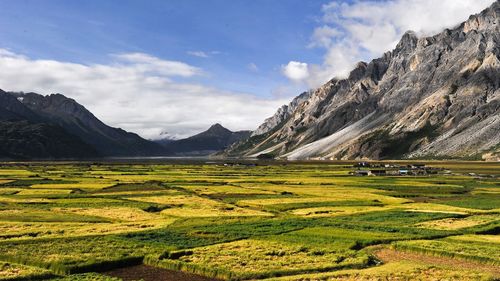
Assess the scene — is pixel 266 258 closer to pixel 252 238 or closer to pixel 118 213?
pixel 252 238

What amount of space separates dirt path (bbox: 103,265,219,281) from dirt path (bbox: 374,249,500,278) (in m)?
17.1

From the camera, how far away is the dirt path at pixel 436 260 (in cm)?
3812

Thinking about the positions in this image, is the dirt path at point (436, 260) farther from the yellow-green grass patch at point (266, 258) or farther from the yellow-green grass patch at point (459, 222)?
the yellow-green grass patch at point (459, 222)

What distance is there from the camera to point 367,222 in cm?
6075

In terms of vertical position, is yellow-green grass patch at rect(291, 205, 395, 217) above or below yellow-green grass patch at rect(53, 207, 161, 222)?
below

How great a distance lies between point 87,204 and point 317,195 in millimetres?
46105

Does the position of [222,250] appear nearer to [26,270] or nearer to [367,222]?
[26,270]

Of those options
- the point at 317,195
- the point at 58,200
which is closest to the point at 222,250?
the point at 58,200

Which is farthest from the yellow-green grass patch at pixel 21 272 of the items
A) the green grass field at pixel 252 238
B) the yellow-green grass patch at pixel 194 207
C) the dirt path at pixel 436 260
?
the yellow-green grass patch at pixel 194 207

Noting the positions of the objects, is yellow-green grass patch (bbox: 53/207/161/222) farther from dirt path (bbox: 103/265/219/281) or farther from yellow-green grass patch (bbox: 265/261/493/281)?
yellow-green grass patch (bbox: 265/261/493/281)

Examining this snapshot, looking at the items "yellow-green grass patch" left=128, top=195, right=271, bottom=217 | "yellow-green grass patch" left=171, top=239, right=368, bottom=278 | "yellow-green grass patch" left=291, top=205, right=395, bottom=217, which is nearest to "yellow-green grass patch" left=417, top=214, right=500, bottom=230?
"yellow-green grass patch" left=291, top=205, right=395, bottom=217

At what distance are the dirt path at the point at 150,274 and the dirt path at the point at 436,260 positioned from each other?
17138 millimetres

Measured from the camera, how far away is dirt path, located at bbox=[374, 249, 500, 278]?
38125 millimetres

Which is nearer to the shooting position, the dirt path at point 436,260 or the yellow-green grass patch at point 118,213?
the dirt path at point 436,260
